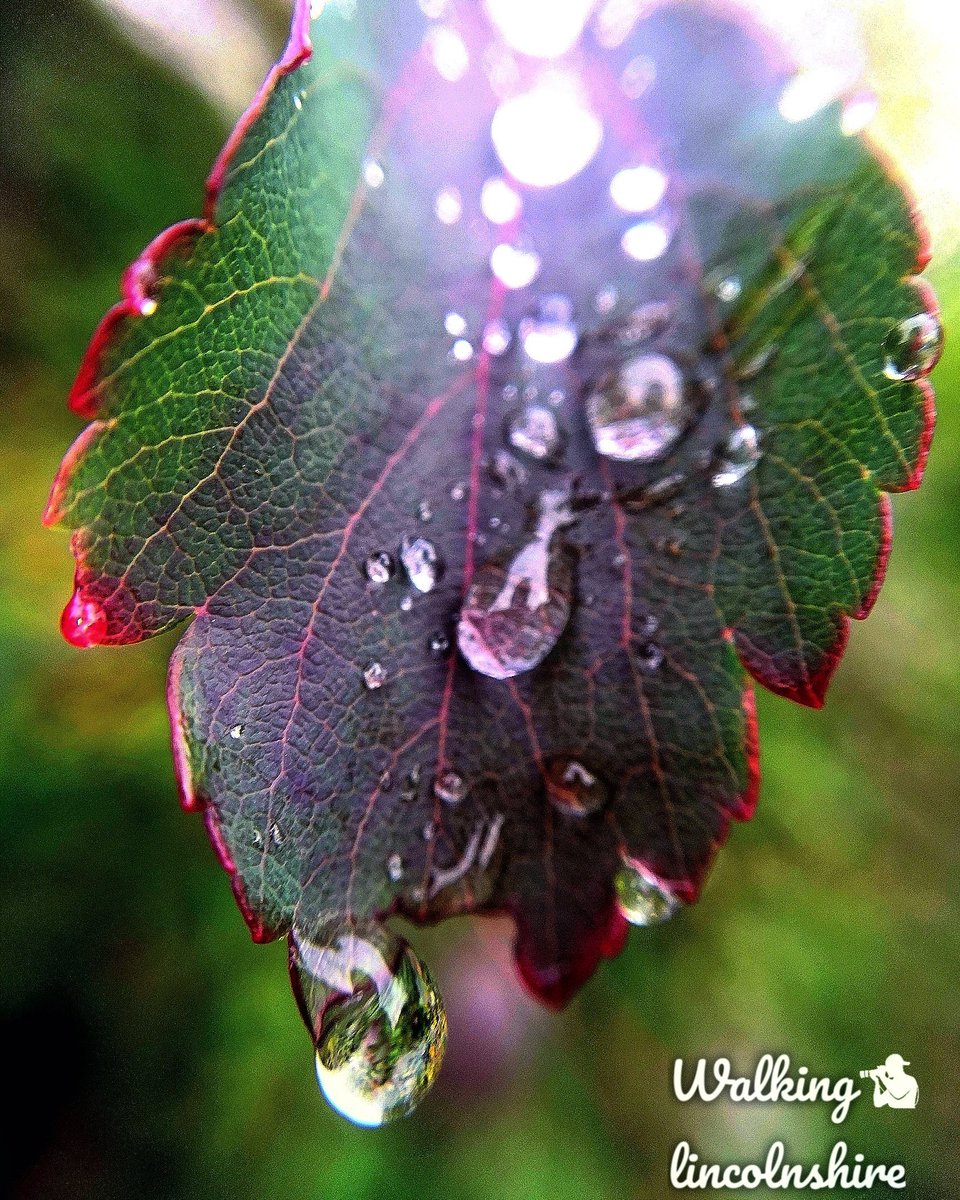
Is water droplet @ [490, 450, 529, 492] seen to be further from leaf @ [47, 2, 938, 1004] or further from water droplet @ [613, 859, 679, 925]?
water droplet @ [613, 859, 679, 925]

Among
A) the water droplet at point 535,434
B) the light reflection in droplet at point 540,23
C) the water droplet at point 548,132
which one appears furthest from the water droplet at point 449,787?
the light reflection in droplet at point 540,23

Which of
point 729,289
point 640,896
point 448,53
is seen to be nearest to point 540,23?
point 448,53

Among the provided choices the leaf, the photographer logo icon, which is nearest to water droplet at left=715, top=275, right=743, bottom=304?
the leaf

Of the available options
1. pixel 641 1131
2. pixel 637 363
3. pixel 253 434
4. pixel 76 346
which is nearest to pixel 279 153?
pixel 253 434

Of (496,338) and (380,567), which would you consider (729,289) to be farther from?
(380,567)

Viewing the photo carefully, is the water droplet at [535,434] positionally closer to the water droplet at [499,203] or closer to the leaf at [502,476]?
the leaf at [502,476]

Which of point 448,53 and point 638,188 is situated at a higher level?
point 448,53

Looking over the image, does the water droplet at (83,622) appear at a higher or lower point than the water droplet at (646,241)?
lower
